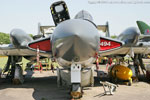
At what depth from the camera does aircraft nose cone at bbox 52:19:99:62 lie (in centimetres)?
489

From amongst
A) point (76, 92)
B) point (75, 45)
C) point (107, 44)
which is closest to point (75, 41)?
point (75, 45)

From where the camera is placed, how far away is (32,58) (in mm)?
11945

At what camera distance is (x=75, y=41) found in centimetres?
488

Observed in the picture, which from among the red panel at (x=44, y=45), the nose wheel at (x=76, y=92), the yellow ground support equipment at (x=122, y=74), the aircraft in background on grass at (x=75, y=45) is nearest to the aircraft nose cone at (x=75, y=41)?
the aircraft in background on grass at (x=75, y=45)

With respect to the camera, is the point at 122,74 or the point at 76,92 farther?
the point at 122,74

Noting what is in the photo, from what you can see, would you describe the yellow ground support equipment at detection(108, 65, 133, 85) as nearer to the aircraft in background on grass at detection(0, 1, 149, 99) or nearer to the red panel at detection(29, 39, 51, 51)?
the aircraft in background on grass at detection(0, 1, 149, 99)

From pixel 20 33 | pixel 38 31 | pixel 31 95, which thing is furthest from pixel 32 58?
pixel 31 95

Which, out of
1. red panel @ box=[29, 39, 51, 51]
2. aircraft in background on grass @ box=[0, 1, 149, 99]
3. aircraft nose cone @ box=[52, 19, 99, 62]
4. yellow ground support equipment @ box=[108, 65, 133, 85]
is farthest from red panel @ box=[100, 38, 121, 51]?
yellow ground support equipment @ box=[108, 65, 133, 85]

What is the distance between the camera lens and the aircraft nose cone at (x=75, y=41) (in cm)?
489

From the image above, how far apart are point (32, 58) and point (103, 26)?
16.4 feet

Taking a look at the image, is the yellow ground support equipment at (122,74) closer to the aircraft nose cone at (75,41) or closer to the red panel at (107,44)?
the red panel at (107,44)

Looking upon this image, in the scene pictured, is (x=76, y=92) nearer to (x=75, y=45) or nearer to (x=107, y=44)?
(x=75, y=45)

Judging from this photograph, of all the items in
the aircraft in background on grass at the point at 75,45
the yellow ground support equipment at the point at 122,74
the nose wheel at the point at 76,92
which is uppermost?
the aircraft in background on grass at the point at 75,45

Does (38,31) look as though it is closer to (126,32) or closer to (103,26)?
(103,26)
